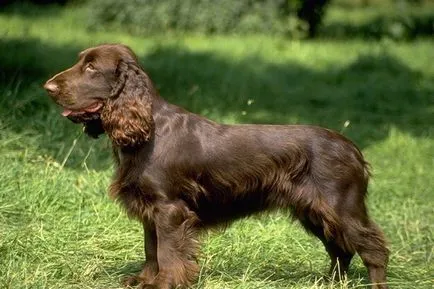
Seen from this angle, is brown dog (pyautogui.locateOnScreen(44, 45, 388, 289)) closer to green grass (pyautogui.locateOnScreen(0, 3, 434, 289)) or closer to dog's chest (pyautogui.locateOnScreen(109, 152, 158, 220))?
dog's chest (pyautogui.locateOnScreen(109, 152, 158, 220))

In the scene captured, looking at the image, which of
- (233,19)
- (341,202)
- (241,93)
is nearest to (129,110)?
(341,202)

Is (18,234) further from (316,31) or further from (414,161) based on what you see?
(316,31)

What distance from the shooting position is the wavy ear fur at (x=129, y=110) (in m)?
5.24

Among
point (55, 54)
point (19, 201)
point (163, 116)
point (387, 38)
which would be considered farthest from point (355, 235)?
point (387, 38)

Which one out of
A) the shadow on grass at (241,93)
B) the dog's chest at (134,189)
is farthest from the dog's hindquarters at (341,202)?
the shadow on grass at (241,93)

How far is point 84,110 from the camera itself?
17.5ft

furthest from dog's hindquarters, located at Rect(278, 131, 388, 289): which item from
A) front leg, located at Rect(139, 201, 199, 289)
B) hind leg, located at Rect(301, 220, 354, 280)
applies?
front leg, located at Rect(139, 201, 199, 289)

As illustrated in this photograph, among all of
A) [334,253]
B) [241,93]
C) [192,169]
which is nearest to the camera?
[192,169]

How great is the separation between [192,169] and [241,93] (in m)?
7.02

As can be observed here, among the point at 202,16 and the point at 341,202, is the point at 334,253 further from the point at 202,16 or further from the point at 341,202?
the point at 202,16

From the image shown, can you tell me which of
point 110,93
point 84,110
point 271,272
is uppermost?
point 110,93

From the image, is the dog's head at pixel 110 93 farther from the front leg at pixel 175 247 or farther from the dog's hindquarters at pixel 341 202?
the dog's hindquarters at pixel 341 202

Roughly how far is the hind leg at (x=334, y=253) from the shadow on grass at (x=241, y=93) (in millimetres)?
2587

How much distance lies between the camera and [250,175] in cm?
552
